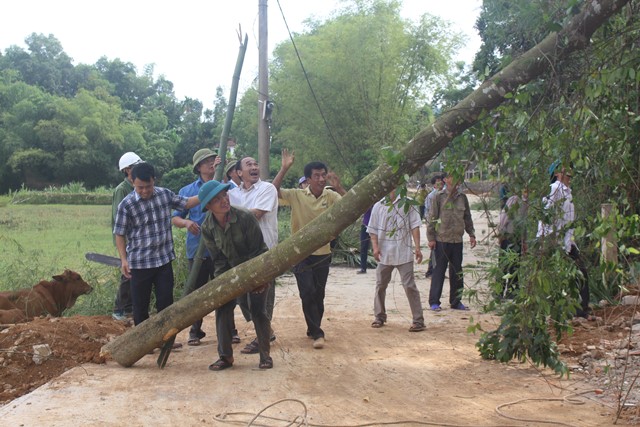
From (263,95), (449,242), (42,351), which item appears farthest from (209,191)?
(263,95)

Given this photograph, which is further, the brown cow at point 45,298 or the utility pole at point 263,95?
the utility pole at point 263,95

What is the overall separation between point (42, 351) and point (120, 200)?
2363 mm

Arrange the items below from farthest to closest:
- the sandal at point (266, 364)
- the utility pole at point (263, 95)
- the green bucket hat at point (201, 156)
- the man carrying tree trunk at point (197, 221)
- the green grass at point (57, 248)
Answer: the utility pole at point (263, 95)
the green grass at point (57, 248)
the green bucket hat at point (201, 156)
the man carrying tree trunk at point (197, 221)
the sandal at point (266, 364)

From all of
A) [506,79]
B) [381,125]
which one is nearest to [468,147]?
Answer: [506,79]

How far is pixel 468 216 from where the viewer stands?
34.2 feet

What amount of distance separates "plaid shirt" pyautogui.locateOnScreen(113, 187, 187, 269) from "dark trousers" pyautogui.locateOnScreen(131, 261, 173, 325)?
112 millimetres

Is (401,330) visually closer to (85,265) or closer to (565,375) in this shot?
(565,375)

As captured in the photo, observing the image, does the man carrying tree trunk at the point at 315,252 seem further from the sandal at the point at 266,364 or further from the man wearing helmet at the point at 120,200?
the man wearing helmet at the point at 120,200

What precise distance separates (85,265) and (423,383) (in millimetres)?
6012

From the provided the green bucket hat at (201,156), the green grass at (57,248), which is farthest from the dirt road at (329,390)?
the green grass at (57,248)

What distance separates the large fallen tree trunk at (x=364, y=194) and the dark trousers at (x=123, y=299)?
2035mm

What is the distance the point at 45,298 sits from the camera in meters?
9.54

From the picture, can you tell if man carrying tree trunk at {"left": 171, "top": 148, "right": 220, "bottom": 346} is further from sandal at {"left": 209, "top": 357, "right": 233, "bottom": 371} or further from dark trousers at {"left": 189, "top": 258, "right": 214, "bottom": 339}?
sandal at {"left": 209, "top": 357, "right": 233, "bottom": 371}

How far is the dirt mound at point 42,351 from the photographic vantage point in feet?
21.6
